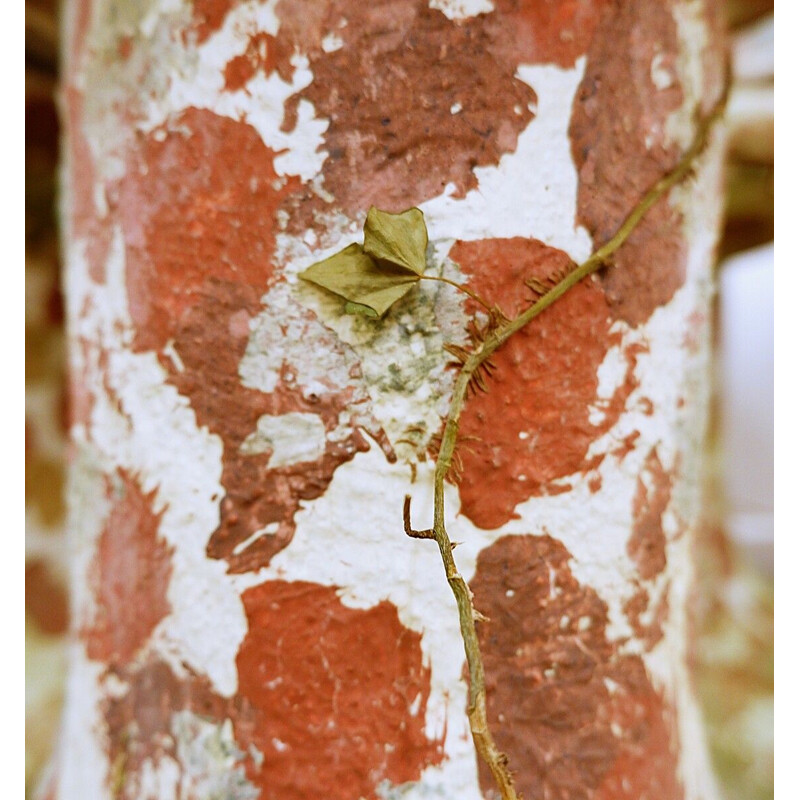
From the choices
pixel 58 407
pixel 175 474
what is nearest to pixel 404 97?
pixel 175 474

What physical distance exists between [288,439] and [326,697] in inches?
6.2

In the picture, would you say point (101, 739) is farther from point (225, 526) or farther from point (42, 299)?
point (42, 299)

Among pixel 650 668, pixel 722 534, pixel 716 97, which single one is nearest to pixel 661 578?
pixel 650 668

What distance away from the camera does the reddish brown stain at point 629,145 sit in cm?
42

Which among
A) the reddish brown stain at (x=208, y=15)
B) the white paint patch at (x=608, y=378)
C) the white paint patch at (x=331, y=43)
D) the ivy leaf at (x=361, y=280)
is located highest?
the reddish brown stain at (x=208, y=15)

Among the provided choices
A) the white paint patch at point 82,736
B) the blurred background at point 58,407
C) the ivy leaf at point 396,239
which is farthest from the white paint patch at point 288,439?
the blurred background at point 58,407

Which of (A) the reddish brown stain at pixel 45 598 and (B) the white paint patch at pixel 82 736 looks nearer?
(B) the white paint patch at pixel 82 736

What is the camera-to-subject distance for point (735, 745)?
2.76 ft

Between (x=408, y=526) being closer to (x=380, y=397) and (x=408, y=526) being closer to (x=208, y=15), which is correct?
(x=380, y=397)

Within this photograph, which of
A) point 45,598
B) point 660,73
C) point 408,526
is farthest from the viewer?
point 45,598

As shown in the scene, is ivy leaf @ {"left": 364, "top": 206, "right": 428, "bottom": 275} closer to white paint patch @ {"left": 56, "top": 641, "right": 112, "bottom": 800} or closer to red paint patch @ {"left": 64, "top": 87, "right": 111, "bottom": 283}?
red paint patch @ {"left": 64, "top": 87, "right": 111, "bottom": 283}

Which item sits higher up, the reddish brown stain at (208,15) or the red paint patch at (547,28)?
the reddish brown stain at (208,15)

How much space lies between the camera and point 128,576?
0.46m

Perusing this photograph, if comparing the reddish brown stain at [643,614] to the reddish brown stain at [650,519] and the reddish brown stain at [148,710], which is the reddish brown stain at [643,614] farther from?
the reddish brown stain at [148,710]
